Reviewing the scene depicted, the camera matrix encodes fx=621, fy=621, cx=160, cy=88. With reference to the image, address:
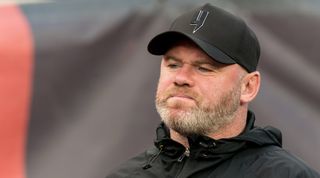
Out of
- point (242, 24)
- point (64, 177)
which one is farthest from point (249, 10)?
point (64, 177)

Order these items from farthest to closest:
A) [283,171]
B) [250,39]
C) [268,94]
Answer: [268,94], [250,39], [283,171]

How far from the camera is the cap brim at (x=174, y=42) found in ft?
4.56

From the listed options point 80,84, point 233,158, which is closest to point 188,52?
point 233,158

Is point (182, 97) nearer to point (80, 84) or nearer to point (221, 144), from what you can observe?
point (221, 144)

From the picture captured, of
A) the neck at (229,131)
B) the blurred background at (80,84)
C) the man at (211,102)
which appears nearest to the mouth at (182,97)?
the man at (211,102)

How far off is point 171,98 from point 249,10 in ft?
1.94

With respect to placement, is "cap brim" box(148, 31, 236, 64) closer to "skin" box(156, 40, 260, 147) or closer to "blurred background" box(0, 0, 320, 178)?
"skin" box(156, 40, 260, 147)

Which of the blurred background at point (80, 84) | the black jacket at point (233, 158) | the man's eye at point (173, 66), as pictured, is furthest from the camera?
the blurred background at point (80, 84)

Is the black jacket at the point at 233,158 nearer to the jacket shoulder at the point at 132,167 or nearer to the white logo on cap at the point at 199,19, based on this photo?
the jacket shoulder at the point at 132,167

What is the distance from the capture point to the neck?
4.74ft

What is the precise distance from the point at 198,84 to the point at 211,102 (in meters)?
0.05

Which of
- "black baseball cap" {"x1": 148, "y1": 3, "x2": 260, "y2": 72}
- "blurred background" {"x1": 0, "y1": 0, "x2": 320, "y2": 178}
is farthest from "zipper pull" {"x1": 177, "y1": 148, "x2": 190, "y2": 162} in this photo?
"blurred background" {"x1": 0, "y1": 0, "x2": 320, "y2": 178}

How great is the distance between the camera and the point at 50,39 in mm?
1908

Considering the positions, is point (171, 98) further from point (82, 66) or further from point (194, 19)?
point (82, 66)
